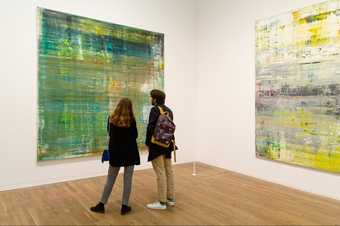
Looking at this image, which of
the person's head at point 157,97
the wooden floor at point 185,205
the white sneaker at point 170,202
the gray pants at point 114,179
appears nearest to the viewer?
the wooden floor at point 185,205

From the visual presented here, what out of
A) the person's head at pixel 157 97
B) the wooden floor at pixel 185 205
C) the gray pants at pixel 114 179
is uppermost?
the person's head at pixel 157 97

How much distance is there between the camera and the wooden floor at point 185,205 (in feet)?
9.41

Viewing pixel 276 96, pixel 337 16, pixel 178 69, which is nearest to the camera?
pixel 337 16

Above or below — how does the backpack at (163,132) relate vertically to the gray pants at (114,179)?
above

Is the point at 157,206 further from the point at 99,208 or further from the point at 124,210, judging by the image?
the point at 99,208

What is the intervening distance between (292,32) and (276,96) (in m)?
0.92

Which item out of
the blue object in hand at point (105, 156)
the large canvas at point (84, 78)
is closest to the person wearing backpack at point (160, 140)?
the blue object in hand at point (105, 156)

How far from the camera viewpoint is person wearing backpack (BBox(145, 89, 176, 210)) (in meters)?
3.06

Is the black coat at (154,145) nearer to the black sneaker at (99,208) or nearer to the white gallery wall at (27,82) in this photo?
the black sneaker at (99,208)

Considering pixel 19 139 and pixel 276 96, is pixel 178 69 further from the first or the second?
pixel 19 139

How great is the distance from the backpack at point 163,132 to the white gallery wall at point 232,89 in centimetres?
196

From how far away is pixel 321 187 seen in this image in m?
3.62

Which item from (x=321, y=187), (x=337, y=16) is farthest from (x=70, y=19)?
(x=321, y=187)

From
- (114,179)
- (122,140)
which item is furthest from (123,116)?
(114,179)
